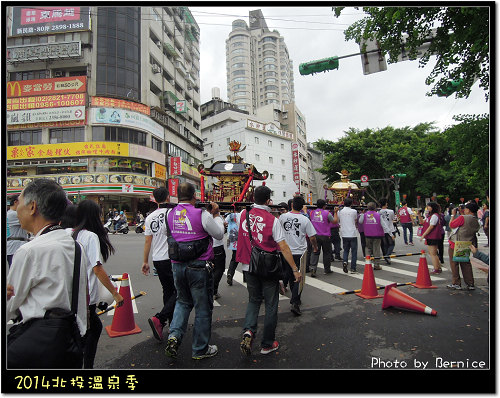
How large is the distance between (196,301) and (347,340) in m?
1.86

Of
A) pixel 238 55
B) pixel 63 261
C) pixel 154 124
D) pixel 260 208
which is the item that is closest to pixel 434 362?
pixel 260 208

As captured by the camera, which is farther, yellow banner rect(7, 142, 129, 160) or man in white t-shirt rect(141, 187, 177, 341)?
yellow banner rect(7, 142, 129, 160)

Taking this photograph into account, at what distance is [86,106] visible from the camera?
2792 centimetres

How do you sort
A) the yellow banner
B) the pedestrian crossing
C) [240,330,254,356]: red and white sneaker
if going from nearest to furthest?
[240,330,254,356]: red and white sneaker
the pedestrian crossing
the yellow banner

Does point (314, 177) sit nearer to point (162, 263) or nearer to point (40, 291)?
point (162, 263)

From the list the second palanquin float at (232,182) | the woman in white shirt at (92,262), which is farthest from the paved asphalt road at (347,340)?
the second palanquin float at (232,182)

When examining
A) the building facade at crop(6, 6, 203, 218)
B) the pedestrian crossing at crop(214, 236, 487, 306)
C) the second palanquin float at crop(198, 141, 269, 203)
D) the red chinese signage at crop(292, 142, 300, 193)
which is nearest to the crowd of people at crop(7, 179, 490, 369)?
the pedestrian crossing at crop(214, 236, 487, 306)

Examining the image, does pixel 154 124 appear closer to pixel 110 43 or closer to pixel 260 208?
pixel 110 43

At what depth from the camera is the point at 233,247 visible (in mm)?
6812

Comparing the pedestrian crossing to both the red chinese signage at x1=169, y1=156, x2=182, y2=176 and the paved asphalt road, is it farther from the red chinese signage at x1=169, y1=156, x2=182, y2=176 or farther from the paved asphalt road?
the red chinese signage at x1=169, y1=156, x2=182, y2=176

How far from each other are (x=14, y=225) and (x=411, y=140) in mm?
31485

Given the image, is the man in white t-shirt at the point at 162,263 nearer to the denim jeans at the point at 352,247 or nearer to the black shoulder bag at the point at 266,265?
the black shoulder bag at the point at 266,265

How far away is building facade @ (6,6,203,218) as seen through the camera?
27438mm

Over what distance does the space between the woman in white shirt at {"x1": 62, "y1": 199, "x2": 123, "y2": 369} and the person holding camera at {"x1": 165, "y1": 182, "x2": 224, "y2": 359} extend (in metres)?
0.73
